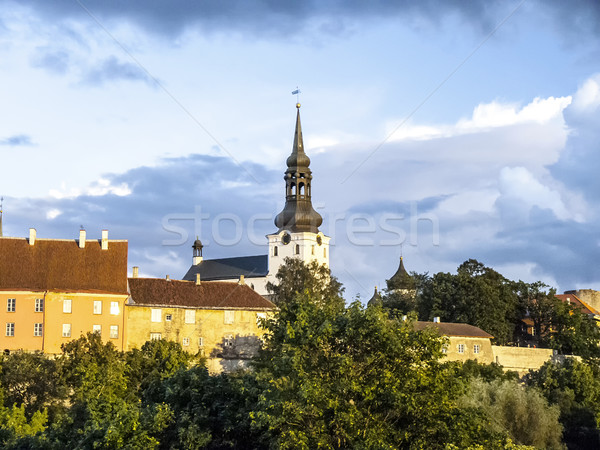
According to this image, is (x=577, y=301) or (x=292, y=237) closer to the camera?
(x=577, y=301)

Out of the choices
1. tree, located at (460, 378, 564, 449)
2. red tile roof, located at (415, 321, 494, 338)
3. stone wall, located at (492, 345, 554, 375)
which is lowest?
tree, located at (460, 378, 564, 449)

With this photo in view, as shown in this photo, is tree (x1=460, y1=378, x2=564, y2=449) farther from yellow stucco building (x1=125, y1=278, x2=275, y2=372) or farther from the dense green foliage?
yellow stucco building (x1=125, y1=278, x2=275, y2=372)

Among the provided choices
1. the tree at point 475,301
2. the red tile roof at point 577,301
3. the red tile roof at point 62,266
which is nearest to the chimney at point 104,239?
the red tile roof at point 62,266

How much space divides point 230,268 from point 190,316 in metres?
56.6

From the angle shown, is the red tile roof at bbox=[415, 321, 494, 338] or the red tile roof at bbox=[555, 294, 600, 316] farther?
the red tile roof at bbox=[555, 294, 600, 316]

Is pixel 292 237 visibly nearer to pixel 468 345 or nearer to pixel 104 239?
pixel 468 345

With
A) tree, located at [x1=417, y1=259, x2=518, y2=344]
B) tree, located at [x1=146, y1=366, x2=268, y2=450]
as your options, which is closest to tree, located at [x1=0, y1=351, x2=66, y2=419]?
tree, located at [x1=146, y1=366, x2=268, y2=450]

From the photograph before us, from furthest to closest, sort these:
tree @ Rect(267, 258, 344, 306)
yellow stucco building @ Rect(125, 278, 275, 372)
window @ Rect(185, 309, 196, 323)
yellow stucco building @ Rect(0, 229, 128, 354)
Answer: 1. tree @ Rect(267, 258, 344, 306)
2. window @ Rect(185, 309, 196, 323)
3. yellow stucco building @ Rect(125, 278, 275, 372)
4. yellow stucco building @ Rect(0, 229, 128, 354)

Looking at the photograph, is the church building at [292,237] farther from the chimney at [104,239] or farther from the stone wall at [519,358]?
the chimney at [104,239]

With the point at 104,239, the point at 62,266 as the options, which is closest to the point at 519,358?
the point at 104,239

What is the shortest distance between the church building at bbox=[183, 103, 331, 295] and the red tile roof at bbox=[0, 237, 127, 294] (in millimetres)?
49788

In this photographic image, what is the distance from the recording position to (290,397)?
129 ft

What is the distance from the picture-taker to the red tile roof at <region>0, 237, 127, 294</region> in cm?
6744

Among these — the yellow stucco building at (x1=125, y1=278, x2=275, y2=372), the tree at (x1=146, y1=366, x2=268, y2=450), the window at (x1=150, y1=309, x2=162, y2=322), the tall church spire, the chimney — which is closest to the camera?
the tree at (x1=146, y1=366, x2=268, y2=450)
